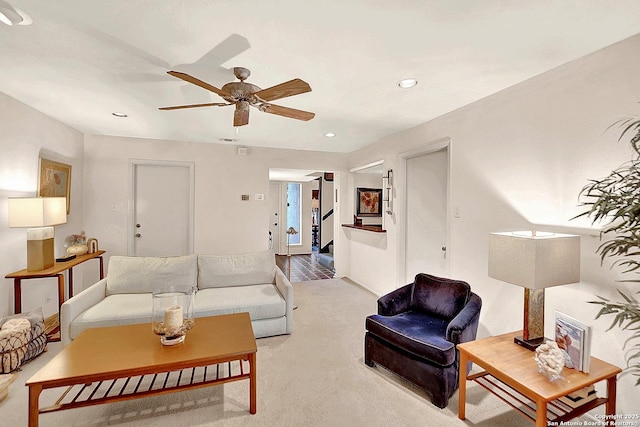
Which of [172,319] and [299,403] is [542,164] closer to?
[299,403]

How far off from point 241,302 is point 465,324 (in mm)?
1980

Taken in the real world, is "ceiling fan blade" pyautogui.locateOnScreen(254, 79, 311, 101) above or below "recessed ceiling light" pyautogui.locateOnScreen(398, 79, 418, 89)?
below

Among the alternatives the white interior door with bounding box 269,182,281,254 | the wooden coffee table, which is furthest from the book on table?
the white interior door with bounding box 269,182,281,254

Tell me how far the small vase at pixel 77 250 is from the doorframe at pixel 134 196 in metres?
0.71

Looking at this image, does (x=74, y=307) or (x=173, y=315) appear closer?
(x=173, y=315)

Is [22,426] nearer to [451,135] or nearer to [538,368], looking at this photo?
[538,368]

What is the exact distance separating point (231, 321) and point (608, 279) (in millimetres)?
2613

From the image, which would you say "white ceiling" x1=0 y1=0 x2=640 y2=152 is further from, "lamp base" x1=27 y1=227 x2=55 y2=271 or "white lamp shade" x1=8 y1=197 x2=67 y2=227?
"lamp base" x1=27 y1=227 x2=55 y2=271

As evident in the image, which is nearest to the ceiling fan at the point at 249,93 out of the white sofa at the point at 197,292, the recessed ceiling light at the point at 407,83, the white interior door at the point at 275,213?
the recessed ceiling light at the point at 407,83

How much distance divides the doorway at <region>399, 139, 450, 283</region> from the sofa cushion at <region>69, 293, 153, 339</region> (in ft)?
9.78

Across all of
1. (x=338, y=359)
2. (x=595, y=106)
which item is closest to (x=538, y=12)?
(x=595, y=106)

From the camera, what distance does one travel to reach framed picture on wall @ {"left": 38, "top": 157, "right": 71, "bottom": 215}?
121 inches

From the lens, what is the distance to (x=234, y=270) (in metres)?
3.31

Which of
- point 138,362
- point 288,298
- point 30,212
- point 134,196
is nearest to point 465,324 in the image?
point 288,298
